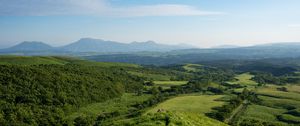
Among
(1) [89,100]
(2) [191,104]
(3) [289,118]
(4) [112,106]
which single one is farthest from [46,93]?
(3) [289,118]

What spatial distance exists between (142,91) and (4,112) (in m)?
83.8

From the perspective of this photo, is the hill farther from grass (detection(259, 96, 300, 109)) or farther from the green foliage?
grass (detection(259, 96, 300, 109))

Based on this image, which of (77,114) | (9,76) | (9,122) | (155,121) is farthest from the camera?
(9,76)

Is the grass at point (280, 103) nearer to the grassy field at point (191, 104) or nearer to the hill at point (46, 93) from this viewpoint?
the grassy field at point (191, 104)

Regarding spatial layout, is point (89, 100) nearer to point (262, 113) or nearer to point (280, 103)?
point (262, 113)

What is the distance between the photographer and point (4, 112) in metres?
124

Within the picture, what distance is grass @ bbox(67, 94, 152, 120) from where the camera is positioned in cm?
14314

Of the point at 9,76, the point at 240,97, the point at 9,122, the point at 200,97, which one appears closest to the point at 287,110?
the point at 240,97

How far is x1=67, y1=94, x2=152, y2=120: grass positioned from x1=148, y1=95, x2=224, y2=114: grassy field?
16.2 metres

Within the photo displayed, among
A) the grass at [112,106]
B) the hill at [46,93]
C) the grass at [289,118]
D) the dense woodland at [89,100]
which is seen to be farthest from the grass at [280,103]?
the hill at [46,93]

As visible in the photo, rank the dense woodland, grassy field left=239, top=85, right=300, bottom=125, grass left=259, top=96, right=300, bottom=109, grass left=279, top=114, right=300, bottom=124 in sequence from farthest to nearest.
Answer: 1. grass left=259, top=96, right=300, bottom=109
2. grassy field left=239, top=85, right=300, bottom=125
3. grass left=279, top=114, right=300, bottom=124
4. the dense woodland

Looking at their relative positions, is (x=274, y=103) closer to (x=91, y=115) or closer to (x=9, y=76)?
(x=91, y=115)

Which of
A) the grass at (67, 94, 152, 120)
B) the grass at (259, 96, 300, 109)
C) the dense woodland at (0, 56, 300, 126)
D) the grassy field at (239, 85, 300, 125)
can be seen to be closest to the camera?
the dense woodland at (0, 56, 300, 126)

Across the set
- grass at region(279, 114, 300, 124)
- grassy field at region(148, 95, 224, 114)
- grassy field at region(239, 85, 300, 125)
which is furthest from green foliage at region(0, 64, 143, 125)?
grass at region(279, 114, 300, 124)
